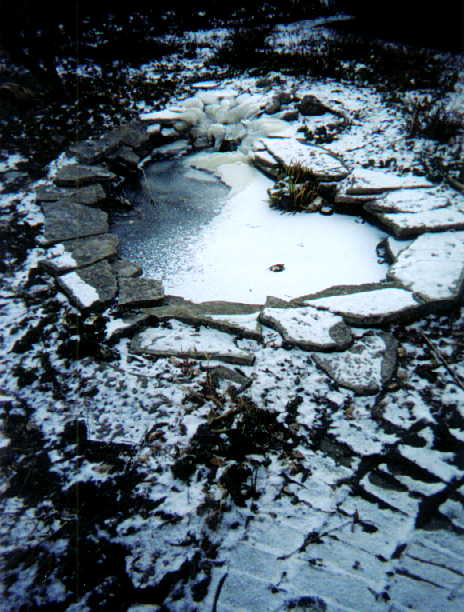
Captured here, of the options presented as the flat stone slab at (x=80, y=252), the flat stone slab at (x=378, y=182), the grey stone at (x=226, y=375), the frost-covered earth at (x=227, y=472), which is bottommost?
the frost-covered earth at (x=227, y=472)

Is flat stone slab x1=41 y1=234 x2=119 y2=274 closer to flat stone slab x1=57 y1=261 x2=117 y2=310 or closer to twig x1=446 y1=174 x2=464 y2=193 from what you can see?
flat stone slab x1=57 y1=261 x2=117 y2=310

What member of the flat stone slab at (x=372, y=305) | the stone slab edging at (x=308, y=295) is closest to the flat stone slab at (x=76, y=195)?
the stone slab edging at (x=308, y=295)

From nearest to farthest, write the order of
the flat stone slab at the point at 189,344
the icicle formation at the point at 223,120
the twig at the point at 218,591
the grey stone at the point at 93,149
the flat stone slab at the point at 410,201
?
the twig at the point at 218,591 < the flat stone slab at the point at 189,344 < the flat stone slab at the point at 410,201 < the grey stone at the point at 93,149 < the icicle formation at the point at 223,120

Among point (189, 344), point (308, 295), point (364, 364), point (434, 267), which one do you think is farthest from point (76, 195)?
point (434, 267)

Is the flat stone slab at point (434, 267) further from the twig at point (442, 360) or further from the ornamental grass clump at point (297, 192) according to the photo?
the ornamental grass clump at point (297, 192)

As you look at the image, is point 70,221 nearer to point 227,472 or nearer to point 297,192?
point 297,192

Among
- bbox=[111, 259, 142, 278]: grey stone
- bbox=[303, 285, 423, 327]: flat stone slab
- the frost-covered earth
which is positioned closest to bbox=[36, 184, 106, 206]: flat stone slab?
bbox=[111, 259, 142, 278]: grey stone

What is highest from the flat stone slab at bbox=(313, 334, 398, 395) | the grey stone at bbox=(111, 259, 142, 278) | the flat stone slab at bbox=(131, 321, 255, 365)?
the grey stone at bbox=(111, 259, 142, 278)
